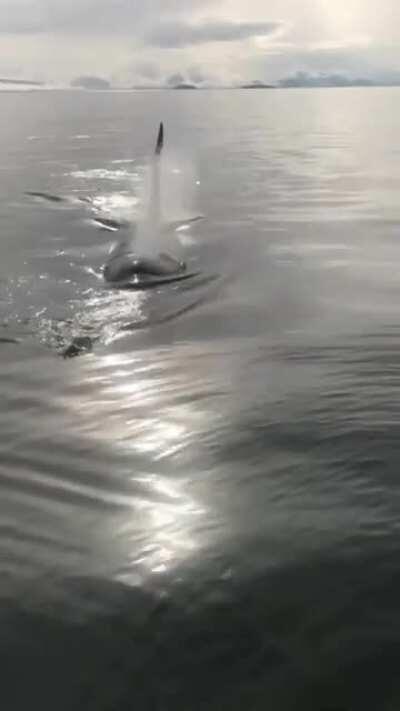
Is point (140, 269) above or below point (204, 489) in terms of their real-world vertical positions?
above

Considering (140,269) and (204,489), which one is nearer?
(204,489)

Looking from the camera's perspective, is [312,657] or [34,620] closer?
[312,657]

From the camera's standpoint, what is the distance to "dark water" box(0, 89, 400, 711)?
23.2ft

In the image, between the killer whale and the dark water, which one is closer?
the dark water

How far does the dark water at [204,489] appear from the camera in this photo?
23.2ft

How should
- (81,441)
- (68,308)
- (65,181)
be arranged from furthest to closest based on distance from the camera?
(65,181)
(68,308)
(81,441)

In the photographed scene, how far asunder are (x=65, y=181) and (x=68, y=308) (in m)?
27.2

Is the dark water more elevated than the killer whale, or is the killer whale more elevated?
the killer whale

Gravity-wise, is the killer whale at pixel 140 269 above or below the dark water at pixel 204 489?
above

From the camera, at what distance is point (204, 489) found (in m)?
9.77

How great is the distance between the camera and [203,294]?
19.4 meters

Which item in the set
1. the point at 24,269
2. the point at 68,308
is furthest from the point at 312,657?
the point at 24,269

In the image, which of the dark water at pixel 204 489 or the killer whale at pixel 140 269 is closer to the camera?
the dark water at pixel 204 489

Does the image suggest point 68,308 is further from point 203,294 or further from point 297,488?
point 297,488
